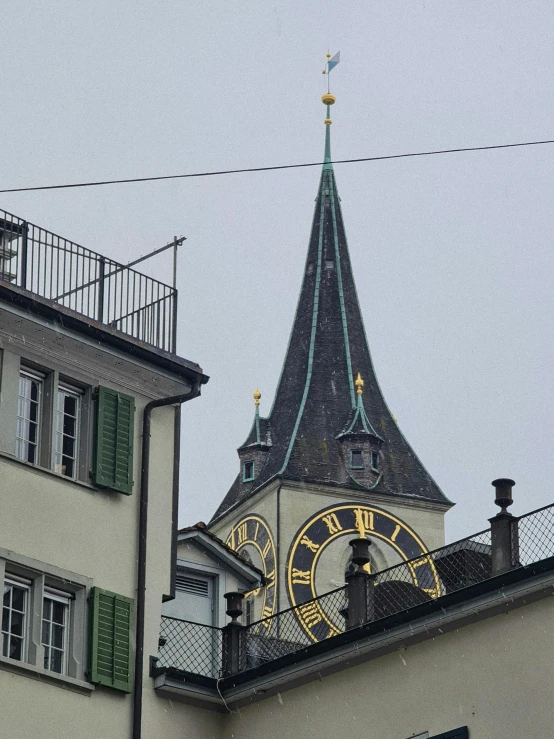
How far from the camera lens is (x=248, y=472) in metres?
82.4

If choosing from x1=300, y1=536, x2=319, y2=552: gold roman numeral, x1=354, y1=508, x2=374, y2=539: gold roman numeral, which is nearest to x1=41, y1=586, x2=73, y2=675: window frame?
x1=300, y1=536, x2=319, y2=552: gold roman numeral

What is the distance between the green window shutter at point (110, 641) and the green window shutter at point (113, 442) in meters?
1.55

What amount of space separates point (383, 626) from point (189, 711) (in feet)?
Result: 10.9

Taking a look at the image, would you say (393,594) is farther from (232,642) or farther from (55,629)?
(55,629)

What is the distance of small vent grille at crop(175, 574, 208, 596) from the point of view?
109 ft

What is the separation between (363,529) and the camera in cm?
7856

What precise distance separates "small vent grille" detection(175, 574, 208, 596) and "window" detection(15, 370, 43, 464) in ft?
12.5

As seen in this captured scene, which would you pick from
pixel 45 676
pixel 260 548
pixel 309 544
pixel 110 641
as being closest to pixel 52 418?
pixel 110 641

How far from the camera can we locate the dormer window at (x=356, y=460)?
266 feet

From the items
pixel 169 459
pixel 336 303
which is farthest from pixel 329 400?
pixel 169 459

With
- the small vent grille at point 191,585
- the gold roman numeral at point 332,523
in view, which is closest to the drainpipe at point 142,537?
the small vent grille at point 191,585

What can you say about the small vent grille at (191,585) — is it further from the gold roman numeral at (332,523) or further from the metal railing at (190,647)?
the gold roman numeral at (332,523)

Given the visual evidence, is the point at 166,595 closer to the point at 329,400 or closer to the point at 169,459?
the point at 169,459

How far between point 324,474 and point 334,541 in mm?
3623
